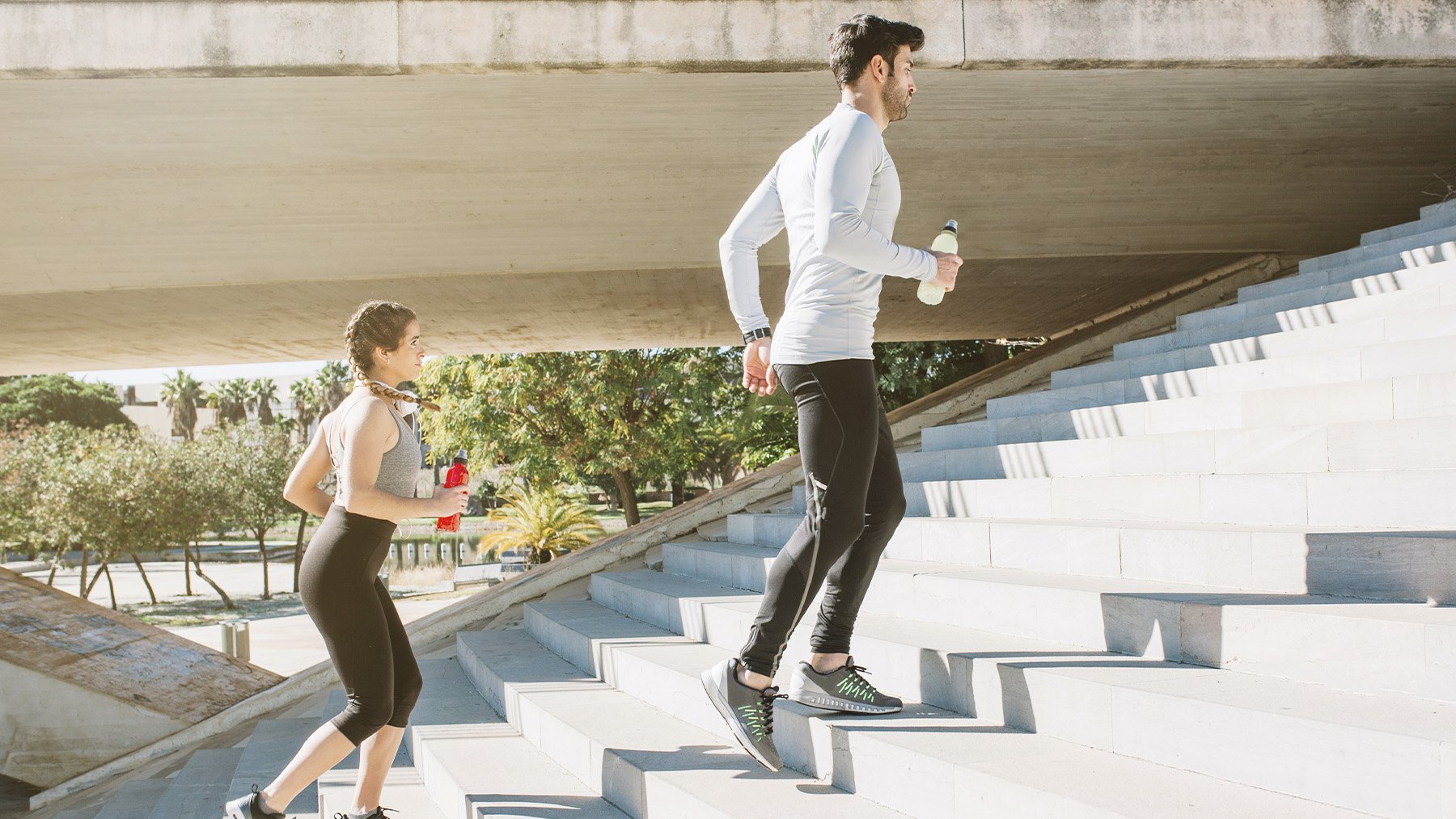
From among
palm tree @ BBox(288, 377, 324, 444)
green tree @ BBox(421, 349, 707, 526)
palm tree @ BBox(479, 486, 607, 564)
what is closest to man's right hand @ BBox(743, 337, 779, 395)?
A: green tree @ BBox(421, 349, 707, 526)

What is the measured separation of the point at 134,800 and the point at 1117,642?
6.68 metres

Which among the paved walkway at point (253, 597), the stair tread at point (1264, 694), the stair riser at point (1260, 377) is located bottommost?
the paved walkway at point (253, 597)

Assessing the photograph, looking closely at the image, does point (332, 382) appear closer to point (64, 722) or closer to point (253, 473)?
point (253, 473)

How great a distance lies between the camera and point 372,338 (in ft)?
10.1

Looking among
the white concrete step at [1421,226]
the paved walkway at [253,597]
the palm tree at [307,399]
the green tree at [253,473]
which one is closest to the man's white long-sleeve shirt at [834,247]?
the white concrete step at [1421,226]

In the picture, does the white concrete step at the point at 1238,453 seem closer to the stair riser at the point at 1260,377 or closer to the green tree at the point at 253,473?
the stair riser at the point at 1260,377

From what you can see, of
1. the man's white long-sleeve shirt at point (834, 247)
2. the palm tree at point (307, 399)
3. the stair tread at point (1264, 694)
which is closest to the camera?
the stair tread at point (1264, 694)

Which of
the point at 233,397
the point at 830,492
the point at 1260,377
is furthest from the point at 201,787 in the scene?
the point at 233,397

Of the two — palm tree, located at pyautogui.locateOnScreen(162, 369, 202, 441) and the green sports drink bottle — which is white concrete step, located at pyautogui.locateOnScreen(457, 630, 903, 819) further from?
palm tree, located at pyautogui.locateOnScreen(162, 369, 202, 441)

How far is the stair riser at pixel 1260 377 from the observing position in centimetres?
414

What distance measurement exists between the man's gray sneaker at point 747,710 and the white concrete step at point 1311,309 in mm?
4102

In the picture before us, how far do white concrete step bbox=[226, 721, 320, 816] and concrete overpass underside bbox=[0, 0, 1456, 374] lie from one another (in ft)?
13.1

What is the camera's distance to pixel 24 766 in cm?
962

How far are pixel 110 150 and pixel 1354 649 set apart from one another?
25.5 feet
